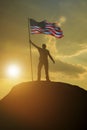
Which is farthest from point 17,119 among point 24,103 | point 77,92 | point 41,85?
point 77,92

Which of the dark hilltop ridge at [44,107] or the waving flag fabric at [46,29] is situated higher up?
the waving flag fabric at [46,29]

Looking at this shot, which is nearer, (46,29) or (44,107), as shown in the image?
(44,107)

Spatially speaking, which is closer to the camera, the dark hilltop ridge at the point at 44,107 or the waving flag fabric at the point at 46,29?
the dark hilltop ridge at the point at 44,107

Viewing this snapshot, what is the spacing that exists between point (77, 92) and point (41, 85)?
3.48 meters

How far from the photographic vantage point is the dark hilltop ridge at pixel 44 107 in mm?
33125

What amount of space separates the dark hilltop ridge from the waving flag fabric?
4965 mm

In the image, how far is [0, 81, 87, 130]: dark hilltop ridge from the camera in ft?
109

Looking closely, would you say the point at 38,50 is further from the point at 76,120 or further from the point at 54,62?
the point at 76,120

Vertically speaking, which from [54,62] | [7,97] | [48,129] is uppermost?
[54,62]

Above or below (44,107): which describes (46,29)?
above

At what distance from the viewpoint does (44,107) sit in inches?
1331

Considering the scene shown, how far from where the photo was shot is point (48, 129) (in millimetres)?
32250

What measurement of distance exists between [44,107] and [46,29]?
7851 millimetres

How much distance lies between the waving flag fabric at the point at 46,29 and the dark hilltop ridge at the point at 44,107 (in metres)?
4.96
